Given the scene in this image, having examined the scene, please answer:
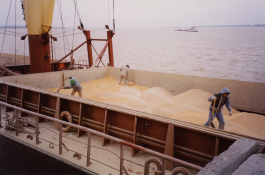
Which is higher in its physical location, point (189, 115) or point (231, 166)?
point (231, 166)

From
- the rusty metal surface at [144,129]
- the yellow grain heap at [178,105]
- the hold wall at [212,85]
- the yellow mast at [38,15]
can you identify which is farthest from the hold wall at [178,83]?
the rusty metal surface at [144,129]

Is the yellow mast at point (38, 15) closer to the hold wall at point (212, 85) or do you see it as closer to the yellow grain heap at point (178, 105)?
the yellow grain heap at point (178, 105)

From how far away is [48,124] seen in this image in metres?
6.52

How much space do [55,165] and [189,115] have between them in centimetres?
452

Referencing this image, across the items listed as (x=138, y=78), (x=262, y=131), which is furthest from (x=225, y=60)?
(x=262, y=131)

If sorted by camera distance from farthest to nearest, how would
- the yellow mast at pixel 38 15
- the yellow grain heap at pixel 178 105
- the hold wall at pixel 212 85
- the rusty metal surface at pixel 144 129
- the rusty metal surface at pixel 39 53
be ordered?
the rusty metal surface at pixel 39 53 → the yellow mast at pixel 38 15 → the hold wall at pixel 212 85 → the yellow grain heap at pixel 178 105 → the rusty metal surface at pixel 144 129

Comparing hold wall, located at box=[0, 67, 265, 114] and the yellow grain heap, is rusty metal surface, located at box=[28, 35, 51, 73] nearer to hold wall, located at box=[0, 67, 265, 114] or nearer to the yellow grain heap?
hold wall, located at box=[0, 67, 265, 114]

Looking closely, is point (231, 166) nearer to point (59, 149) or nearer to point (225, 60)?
point (59, 149)

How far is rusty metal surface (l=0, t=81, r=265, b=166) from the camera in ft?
13.4

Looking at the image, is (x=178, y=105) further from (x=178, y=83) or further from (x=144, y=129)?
(x=144, y=129)

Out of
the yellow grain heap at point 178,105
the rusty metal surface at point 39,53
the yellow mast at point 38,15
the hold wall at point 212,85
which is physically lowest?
the yellow grain heap at point 178,105

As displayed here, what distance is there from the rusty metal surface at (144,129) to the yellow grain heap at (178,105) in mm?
2121

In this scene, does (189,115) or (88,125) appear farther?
(189,115)

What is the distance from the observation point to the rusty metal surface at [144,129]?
4.08 metres
